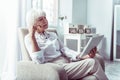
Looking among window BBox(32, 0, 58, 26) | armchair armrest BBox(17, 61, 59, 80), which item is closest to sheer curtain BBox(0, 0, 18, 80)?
armchair armrest BBox(17, 61, 59, 80)

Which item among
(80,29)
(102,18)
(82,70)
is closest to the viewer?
(82,70)

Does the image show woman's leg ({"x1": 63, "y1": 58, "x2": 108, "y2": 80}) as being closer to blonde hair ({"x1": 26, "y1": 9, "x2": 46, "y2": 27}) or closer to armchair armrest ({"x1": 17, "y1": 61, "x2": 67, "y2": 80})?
armchair armrest ({"x1": 17, "y1": 61, "x2": 67, "y2": 80})

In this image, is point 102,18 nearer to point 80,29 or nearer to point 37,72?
point 80,29

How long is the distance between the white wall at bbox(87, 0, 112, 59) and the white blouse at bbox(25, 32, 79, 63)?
331 centimetres

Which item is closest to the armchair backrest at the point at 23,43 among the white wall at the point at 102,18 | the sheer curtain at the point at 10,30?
the sheer curtain at the point at 10,30

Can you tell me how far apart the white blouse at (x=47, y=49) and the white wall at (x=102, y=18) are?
331 centimetres

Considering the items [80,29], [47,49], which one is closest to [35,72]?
[47,49]

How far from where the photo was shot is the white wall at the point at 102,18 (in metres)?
5.80

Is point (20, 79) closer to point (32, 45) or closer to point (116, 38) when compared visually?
point (32, 45)

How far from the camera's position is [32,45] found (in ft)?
7.47

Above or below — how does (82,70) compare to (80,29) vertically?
below

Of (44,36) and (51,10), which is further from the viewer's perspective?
(51,10)

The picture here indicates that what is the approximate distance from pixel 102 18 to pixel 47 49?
147 inches

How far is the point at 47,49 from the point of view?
2.46m
